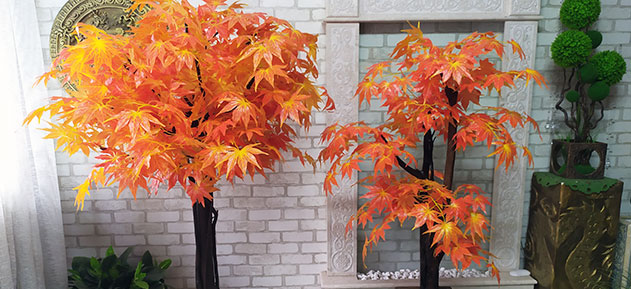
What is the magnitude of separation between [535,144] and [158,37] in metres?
1.90

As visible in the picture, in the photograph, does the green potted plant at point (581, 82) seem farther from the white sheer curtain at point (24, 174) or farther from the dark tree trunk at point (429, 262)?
the white sheer curtain at point (24, 174)

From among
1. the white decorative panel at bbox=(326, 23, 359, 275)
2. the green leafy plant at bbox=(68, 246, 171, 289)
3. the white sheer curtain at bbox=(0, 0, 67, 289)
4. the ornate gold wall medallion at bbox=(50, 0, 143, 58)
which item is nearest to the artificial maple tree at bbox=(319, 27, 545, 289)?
the white decorative panel at bbox=(326, 23, 359, 275)

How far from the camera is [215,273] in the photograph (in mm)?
1665

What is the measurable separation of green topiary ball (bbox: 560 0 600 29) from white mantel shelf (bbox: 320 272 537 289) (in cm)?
132

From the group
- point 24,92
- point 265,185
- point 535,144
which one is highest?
point 24,92

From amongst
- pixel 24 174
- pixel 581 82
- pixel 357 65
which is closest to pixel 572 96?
pixel 581 82

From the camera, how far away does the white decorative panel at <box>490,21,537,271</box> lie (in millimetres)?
1935

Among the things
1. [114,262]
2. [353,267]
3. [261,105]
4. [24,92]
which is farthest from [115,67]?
[353,267]

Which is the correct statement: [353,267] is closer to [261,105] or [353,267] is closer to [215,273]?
[215,273]

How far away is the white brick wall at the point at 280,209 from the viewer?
6.50 ft

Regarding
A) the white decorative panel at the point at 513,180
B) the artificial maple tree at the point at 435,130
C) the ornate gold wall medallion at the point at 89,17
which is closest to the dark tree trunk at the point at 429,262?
the artificial maple tree at the point at 435,130

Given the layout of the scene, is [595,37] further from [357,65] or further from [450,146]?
[357,65]

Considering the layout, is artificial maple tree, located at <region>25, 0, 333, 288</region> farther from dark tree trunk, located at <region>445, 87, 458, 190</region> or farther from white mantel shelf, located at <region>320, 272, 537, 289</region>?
white mantel shelf, located at <region>320, 272, 537, 289</region>

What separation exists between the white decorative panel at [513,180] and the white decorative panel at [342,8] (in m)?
0.76
